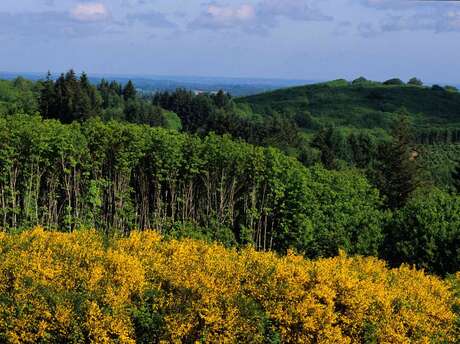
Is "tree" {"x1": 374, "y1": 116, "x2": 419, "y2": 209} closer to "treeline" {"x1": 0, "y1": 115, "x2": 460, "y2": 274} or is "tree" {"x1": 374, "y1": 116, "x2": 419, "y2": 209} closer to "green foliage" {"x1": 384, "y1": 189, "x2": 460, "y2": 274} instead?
"treeline" {"x1": 0, "y1": 115, "x2": 460, "y2": 274}

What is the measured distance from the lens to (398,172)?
56.3 metres

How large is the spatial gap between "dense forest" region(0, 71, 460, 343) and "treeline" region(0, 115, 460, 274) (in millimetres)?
83

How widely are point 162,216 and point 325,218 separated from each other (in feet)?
29.3

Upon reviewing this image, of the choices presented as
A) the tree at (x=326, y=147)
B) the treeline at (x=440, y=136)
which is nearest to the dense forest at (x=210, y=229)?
the tree at (x=326, y=147)

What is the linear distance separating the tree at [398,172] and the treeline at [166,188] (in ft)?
72.8

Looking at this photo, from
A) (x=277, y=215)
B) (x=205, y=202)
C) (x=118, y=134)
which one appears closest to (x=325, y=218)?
(x=277, y=215)

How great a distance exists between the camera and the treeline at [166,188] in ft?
100

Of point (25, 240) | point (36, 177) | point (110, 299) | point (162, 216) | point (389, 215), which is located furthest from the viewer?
point (162, 216)

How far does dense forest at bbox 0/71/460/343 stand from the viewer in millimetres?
13156

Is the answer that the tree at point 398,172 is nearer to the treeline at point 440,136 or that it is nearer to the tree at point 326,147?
the tree at point 326,147

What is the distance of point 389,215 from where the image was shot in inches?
1148

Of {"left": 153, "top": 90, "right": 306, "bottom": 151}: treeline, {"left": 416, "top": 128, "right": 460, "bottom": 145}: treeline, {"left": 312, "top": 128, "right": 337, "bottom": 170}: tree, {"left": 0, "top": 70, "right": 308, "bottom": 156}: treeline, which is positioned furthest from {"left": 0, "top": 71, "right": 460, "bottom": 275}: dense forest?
{"left": 416, "top": 128, "right": 460, "bottom": 145}: treeline

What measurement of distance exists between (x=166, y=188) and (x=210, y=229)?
11.8ft

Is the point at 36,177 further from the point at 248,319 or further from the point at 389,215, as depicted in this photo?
the point at 248,319
